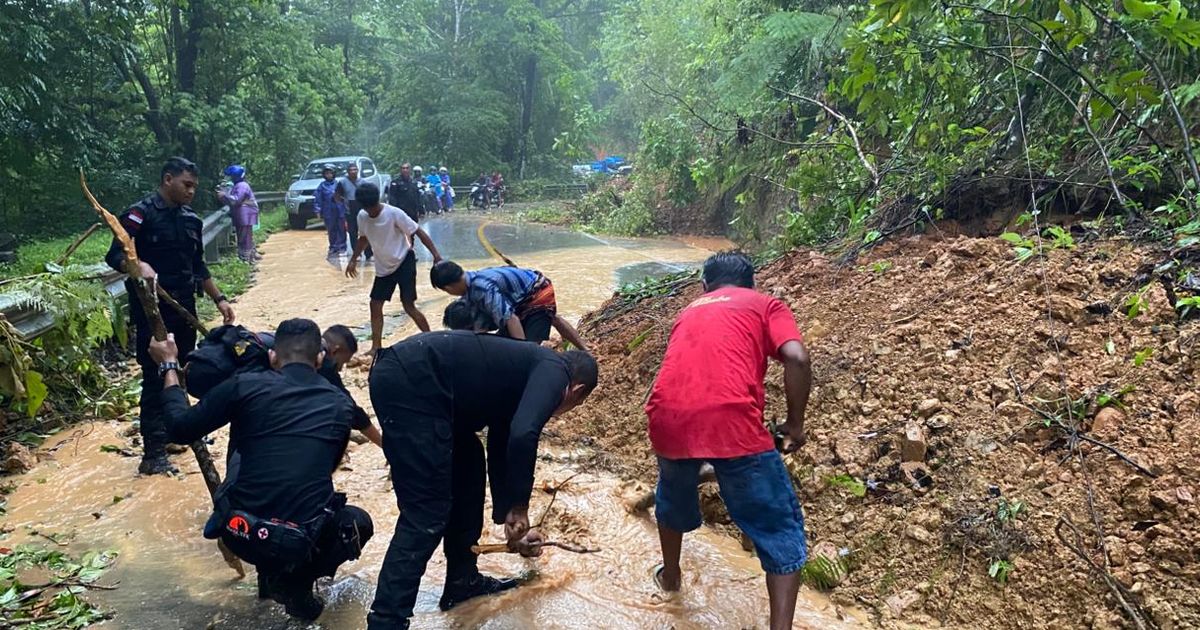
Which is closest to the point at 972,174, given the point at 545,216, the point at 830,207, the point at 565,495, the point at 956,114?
the point at 956,114

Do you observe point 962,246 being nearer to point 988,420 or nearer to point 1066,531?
point 988,420

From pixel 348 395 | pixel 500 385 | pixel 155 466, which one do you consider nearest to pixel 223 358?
pixel 348 395

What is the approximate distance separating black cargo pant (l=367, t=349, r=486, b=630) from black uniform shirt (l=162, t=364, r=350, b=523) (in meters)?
0.41

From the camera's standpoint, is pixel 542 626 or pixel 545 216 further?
pixel 545 216

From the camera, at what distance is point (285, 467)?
10.3 ft

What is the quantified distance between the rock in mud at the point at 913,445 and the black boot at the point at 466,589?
2.11 m

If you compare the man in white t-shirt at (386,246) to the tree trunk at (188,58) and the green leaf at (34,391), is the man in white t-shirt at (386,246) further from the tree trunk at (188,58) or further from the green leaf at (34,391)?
the tree trunk at (188,58)

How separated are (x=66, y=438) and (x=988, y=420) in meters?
5.87

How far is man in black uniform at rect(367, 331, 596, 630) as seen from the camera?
9.66 ft

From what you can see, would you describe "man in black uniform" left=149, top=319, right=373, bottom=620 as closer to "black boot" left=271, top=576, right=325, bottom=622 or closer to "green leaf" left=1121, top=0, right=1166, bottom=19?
"black boot" left=271, top=576, right=325, bottom=622

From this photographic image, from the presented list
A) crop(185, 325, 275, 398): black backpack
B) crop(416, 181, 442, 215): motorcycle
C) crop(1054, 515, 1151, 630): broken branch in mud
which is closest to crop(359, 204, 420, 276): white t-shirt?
crop(185, 325, 275, 398): black backpack

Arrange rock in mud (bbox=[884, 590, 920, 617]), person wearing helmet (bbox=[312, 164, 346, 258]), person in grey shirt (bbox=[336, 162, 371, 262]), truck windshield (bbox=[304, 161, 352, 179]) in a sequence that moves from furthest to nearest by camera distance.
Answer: truck windshield (bbox=[304, 161, 352, 179]) → person wearing helmet (bbox=[312, 164, 346, 258]) → person in grey shirt (bbox=[336, 162, 371, 262]) → rock in mud (bbox=[884, 590, 920, 617])

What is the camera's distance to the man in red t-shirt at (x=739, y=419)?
9.91ft

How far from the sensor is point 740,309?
320 centimetres
